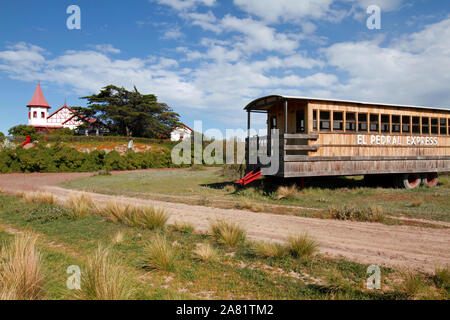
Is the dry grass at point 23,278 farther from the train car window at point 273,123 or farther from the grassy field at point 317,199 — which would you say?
the train car window at point 273,123

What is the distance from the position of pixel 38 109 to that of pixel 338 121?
238ft

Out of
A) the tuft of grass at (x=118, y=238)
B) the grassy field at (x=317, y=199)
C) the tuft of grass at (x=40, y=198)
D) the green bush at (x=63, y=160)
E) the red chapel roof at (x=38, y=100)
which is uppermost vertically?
the red chapel roof at (x=38, y=100)

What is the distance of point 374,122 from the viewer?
46.3ft

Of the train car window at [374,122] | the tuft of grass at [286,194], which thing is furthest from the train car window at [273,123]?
the train car window at [374,122]

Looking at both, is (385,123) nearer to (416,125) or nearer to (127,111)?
(416,125)

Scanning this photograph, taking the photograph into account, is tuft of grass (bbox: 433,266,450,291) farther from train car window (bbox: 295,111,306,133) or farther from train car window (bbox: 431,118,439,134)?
train car window (bbox: 431,118,439,134)

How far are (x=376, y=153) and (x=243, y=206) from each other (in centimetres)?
780

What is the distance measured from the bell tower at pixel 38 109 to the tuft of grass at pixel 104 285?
72.6m

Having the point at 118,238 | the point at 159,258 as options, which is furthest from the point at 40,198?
the point at 159,258

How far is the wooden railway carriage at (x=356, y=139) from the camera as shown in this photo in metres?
12.6

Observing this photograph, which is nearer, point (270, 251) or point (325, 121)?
point (270, 251)

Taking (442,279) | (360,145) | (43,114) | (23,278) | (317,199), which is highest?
(43,114)

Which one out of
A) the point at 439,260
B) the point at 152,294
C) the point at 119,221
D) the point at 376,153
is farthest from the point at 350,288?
the point at 376,153

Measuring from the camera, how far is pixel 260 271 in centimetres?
475
